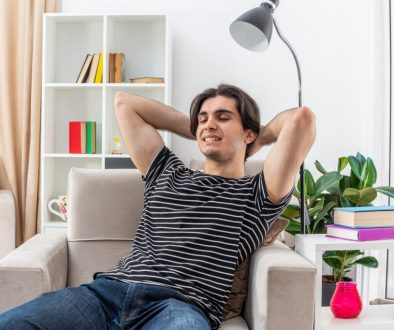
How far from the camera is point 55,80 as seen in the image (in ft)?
12.1

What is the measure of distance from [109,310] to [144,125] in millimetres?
744

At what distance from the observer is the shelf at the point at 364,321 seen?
1.90m

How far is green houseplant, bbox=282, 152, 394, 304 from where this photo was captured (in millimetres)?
2783

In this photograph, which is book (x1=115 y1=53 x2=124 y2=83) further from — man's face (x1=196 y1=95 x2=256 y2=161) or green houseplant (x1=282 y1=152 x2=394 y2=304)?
man's face (x1=196 y1=95 x2=256 y2=161)

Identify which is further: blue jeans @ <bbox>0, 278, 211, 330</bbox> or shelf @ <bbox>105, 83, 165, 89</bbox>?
shelf @ <bbox>105, 83, 165, 89</bbox>

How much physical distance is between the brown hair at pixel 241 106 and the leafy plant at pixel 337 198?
0.87 m

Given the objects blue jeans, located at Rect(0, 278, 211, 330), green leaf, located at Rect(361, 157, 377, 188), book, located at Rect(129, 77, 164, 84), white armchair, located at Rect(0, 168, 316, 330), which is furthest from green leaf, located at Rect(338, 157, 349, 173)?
blue jeans, located at Rect(0, 278, 211, 330)

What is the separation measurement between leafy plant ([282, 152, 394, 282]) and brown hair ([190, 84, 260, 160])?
0.87 m

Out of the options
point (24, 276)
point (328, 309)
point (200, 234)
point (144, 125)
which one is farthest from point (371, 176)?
point (24, 276)

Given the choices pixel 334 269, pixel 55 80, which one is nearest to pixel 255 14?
pixel 334 269

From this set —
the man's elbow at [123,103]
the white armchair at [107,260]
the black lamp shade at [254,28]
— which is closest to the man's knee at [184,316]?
the white armchair at [107,260]

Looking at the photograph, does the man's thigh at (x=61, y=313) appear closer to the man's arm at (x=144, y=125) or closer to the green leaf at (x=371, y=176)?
the man's arm at (x=144, y=125)

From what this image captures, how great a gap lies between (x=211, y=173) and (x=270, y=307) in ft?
1.85

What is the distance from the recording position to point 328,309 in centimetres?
210
